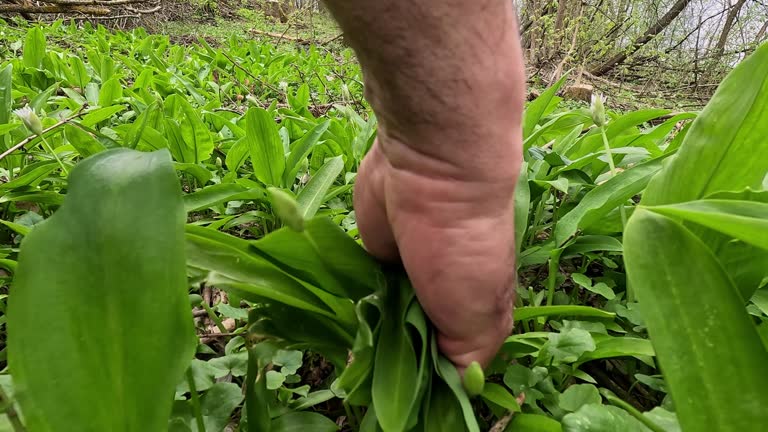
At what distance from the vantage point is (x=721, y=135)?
2.18 ft

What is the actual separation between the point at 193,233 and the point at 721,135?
669mm

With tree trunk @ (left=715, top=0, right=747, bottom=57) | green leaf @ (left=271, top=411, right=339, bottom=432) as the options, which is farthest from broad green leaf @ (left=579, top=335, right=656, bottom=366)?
tree trunk @ (left=715, top=0, right=747, bottom=57)

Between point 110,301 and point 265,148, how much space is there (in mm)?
798

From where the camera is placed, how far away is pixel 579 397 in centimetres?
59

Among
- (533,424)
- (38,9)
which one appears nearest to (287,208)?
(533,424)

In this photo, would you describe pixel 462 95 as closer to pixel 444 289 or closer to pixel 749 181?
pixel 444 289

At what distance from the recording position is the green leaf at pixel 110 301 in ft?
1.50

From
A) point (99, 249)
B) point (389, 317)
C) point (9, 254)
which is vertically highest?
→ point (99, 249)

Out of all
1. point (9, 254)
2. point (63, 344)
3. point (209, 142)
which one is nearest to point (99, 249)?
point (63, 344)

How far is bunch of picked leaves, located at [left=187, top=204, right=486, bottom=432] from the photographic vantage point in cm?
56

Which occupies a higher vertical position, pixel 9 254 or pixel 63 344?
pixel 63 344

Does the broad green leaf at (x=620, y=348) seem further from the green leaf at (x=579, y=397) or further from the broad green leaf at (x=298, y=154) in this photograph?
the broad green leaf at (x=298, y=154)

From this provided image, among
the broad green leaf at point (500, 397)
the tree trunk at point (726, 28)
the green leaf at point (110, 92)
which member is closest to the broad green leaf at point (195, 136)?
the green leaf at point (110, 92)

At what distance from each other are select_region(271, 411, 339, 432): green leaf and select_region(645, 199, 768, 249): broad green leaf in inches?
16.8
